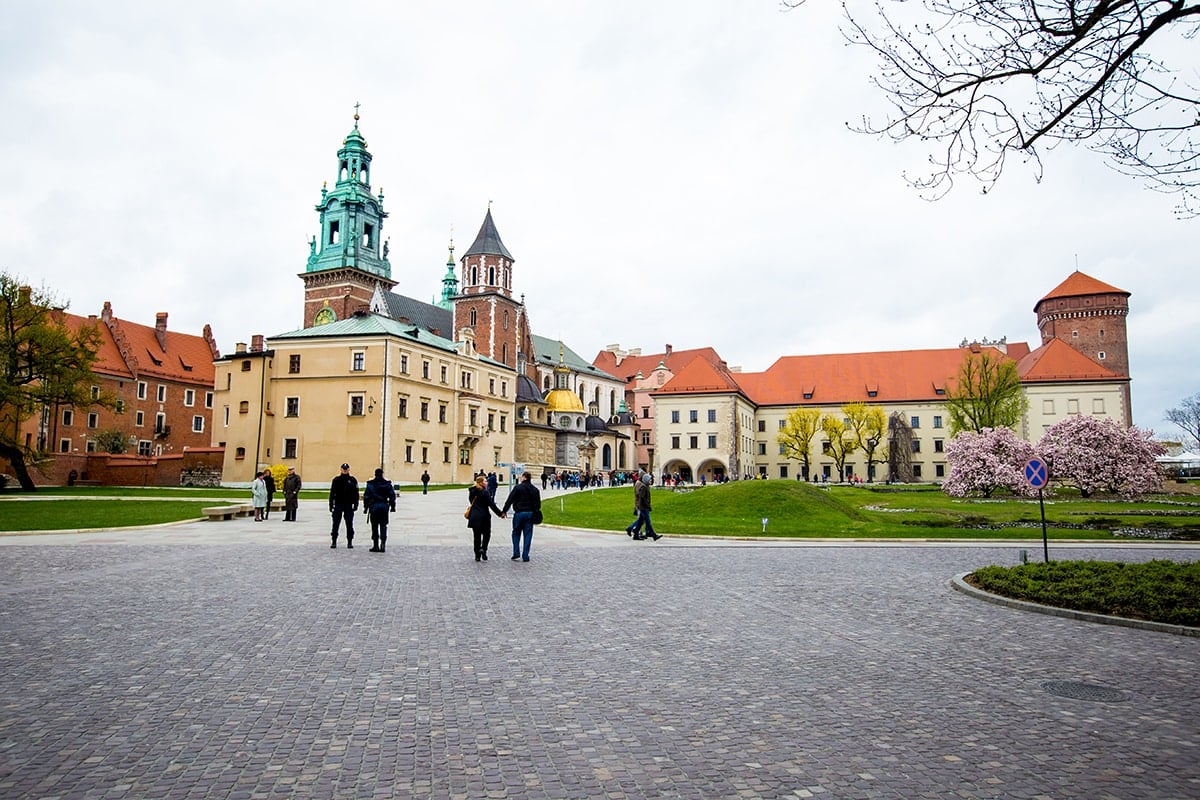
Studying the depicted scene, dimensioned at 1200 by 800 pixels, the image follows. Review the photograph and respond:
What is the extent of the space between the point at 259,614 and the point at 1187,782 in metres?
9.25

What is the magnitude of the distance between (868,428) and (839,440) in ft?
10.6

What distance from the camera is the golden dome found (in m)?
93.5

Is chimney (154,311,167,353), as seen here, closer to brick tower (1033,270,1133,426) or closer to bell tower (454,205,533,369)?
bell tower (454,205,533,369)

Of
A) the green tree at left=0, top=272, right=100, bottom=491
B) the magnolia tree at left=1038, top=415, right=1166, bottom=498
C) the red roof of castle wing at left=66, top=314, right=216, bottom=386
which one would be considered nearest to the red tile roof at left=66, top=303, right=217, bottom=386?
the red roof of castle wing at left=66, top=314, right=216, bottom=386

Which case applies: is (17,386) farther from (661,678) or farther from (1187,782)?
(1187,782)

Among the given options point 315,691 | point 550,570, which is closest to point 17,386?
point 550,570

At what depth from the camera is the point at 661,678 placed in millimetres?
7152

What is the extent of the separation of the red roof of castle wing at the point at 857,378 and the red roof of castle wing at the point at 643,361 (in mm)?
25259

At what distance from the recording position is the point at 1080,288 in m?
87.6

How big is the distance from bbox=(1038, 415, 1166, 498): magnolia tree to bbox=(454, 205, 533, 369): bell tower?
57421 mm

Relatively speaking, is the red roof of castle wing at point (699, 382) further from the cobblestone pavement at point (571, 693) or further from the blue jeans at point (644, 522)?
the cobblestone pavement at point (571, 693)

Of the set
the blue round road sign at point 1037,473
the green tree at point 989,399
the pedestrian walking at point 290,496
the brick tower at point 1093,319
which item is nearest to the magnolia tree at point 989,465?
the green tree at point 989,399

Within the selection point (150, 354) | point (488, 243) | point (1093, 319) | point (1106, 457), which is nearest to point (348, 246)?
point (488, 243)

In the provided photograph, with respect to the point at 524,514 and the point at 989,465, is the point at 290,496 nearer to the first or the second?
the point at 524,514
